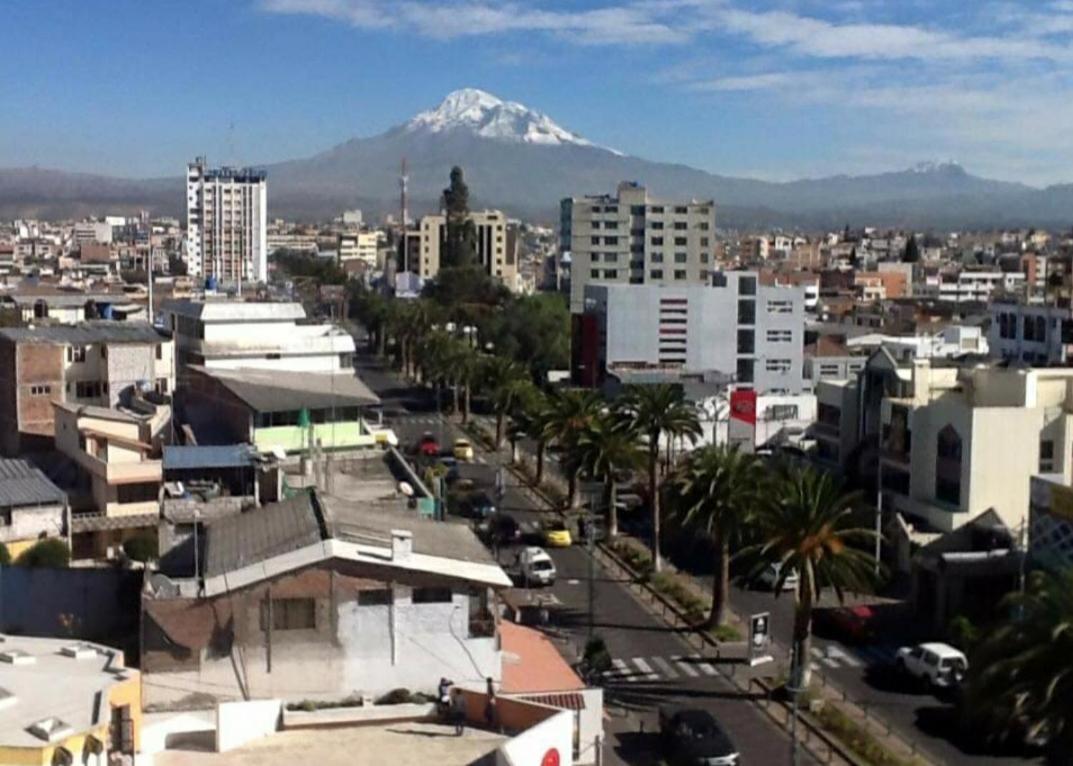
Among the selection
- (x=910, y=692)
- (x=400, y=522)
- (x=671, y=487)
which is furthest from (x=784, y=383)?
(x=400, y=522)

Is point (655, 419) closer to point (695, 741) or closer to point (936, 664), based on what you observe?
point (936, 664)

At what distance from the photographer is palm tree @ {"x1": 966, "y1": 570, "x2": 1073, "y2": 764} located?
16203 mm

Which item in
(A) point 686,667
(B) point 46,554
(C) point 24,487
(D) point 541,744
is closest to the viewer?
(D) point 541,744

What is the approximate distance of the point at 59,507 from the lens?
29.7 meters

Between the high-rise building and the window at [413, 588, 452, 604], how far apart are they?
144137 mm

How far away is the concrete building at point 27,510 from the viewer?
28984 mm

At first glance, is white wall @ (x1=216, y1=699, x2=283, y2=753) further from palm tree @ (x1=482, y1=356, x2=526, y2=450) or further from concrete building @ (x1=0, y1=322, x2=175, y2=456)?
palm tree @ (x1=482, y1=356, x2=526, y2=450)

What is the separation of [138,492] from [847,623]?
15981 mm

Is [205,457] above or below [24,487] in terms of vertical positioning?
above

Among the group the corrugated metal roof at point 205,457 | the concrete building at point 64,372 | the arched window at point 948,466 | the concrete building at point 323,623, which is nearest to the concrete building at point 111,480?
the corrugated metal roof at point 205,457

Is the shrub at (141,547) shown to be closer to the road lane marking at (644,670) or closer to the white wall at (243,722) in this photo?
the road lane marking at (644,670)

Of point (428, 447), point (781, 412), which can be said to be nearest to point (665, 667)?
point (781, 412)

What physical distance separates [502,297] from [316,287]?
34457 millimetres

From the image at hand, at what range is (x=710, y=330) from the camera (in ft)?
212
